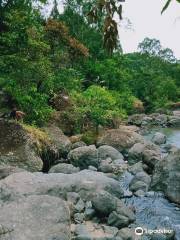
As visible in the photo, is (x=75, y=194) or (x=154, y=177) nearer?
(x=75, y=194)

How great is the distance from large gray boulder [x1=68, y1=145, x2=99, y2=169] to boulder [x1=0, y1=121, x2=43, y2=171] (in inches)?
79.6

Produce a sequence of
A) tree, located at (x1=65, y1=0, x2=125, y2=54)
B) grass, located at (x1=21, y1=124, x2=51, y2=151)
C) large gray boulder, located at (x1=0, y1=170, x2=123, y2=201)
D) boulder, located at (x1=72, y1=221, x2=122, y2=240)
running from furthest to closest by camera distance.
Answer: grass, located at (x1=21, y1=124, x2=51, y2=151) → large gray boulder, located at (x1=0, y1=170, x2=123, y2=201) → boulder, located at (x1=72, y1=221, x2=122, y2=240) → tree, located at (x1=65, y1=0, x2=125, y2=54)

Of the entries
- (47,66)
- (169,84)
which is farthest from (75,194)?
(169,84)

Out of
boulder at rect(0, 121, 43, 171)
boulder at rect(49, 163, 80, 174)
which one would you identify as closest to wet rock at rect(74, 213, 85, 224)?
boulder at rect(49, 163, 80, 174)

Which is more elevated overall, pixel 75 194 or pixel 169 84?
pixel 169 84

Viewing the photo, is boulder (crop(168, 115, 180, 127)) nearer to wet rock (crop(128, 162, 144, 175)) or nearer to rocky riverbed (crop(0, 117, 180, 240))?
rocky riverbed (crop(0, 117, 180, 240))

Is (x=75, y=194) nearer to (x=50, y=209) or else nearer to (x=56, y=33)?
(x=50, y=209)

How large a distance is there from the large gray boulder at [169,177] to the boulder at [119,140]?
708cm

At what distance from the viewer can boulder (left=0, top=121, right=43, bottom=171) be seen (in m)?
13.2

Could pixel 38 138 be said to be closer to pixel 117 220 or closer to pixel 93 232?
pixel 117 220

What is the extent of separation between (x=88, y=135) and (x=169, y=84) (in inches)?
1392

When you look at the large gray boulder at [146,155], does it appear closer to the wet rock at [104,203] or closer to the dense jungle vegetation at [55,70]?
the dense jungle vegetation at [55,70]

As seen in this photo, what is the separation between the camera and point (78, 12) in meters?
36.3

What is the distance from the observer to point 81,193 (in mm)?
9875
